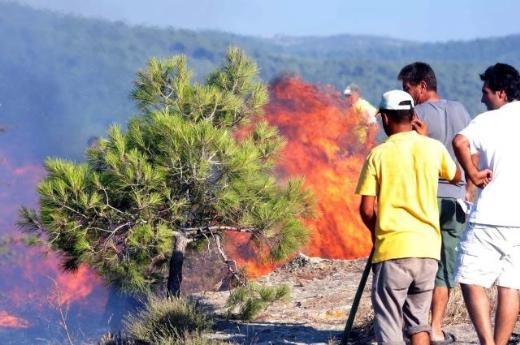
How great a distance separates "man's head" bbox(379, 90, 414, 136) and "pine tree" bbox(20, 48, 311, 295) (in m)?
3.83

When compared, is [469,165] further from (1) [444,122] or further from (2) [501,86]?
(1) [444,122]

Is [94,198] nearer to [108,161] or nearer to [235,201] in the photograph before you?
[108,161]

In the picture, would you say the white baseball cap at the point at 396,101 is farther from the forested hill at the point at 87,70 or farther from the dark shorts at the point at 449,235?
the forested hill at the point at 87,70

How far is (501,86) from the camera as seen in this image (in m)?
6.09

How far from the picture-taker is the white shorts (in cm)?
585

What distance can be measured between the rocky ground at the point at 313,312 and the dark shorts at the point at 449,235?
0.67 metres

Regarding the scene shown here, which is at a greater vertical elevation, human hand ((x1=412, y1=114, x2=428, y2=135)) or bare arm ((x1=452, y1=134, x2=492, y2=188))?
human hand ((x1=412, y1=114, x2=428, y2=135))

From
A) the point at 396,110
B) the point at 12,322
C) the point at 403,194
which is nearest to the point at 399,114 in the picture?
the point at 396,110

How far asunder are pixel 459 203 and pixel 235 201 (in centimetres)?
365

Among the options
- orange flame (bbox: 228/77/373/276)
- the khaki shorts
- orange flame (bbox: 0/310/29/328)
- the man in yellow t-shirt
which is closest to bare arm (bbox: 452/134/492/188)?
the man in yellow t-shirt

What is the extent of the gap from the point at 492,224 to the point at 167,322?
3.63 m

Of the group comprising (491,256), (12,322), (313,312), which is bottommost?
(12,322)

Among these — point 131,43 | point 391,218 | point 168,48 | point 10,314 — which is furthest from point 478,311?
point 168,48

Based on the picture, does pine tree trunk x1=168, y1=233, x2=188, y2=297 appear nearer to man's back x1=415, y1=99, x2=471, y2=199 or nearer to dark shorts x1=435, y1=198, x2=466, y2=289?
dark shorts x1=435, y1=198, x2=466, y2=289
